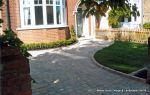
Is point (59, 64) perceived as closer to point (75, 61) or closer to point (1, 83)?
point (75, 61)

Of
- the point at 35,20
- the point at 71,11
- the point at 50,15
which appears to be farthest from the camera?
the point at 71,11

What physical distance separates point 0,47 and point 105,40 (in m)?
21.8

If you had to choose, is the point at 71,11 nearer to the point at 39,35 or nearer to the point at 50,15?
the point at 50,15

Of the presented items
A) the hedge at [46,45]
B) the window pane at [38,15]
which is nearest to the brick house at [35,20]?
the window pane at [38,15]

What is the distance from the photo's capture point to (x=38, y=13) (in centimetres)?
2270

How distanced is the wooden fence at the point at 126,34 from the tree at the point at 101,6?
17389 millimetres

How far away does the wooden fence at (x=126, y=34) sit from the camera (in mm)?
22620

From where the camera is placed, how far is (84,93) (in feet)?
29.1

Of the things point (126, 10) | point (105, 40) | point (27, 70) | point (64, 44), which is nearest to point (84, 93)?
point (126, 10)

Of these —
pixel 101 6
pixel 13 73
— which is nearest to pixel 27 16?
pixel 101 6

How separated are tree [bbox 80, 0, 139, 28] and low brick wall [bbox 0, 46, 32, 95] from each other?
1.49 metres

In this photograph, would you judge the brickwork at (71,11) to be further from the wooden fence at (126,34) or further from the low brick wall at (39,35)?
the low brick wall at (39,35)

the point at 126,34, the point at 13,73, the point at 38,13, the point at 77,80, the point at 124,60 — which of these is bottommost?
the point at 77,80

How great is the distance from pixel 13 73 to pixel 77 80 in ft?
21.5
